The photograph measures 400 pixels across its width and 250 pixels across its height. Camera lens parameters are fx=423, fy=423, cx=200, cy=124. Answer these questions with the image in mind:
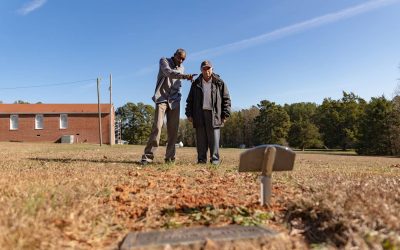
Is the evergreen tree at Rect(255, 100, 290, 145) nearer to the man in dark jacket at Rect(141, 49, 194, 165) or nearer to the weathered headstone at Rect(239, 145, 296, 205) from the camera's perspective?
the man in dark jacket at Rect(141, 49, 194, 165)

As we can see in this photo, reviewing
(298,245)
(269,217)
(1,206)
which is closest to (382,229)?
(298,245)

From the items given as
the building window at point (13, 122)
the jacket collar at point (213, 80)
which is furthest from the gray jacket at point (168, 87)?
the building window at point (13, 122)

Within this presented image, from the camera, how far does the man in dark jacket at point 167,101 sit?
7.83m

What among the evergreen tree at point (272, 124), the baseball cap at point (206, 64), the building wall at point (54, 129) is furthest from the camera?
the evergreen tree at point (272, 124)

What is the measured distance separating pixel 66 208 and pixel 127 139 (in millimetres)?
94591

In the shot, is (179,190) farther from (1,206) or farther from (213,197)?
(1,206)

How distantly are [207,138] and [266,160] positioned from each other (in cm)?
453

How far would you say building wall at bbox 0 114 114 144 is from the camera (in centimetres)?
5828

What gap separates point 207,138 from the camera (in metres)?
8.30

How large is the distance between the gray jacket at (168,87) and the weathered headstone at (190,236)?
4937 mm

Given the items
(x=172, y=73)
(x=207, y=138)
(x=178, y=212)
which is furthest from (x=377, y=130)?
(x=178, y=212)

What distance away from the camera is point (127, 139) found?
317 ft

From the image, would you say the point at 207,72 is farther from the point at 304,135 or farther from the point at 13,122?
the point at 304,135

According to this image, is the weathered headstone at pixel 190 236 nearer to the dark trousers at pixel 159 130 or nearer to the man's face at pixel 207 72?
the dark trousers at pixel 159 130
